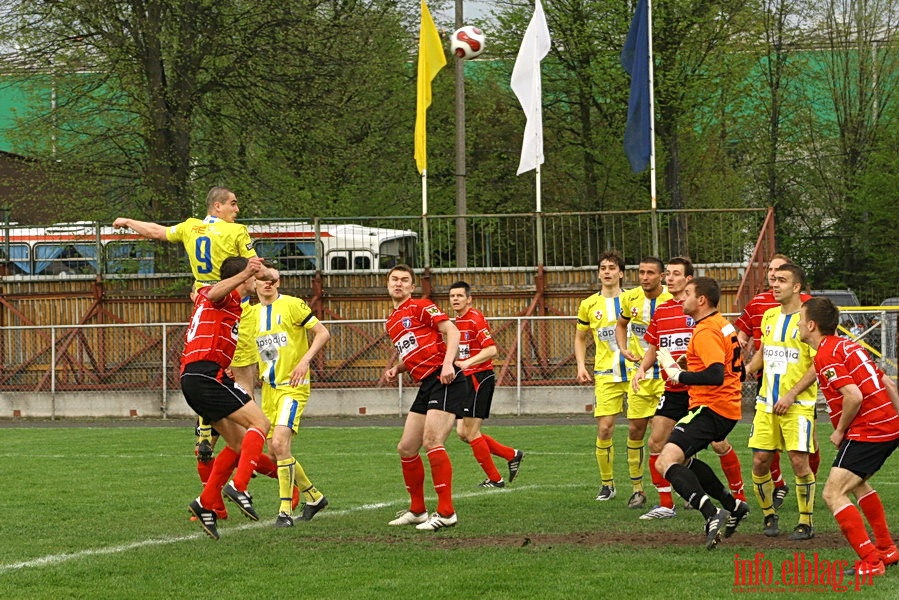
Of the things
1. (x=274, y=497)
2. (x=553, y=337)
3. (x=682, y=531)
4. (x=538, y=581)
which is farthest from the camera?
(x=553, y=337)

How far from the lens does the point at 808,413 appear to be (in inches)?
389

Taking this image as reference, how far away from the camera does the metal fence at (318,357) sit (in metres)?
23.6

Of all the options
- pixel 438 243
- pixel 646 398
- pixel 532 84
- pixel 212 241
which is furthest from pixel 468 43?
pixel 646 398

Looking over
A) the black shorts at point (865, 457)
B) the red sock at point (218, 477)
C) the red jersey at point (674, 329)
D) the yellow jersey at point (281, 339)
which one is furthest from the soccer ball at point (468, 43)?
the black shorts at point (865, 457)

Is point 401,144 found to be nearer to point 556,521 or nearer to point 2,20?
point 2,20

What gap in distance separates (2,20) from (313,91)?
22.0 feet

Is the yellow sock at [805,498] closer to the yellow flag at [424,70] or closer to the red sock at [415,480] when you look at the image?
the red sock at [415,480]

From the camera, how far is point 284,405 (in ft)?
35.9

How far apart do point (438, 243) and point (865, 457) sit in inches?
752

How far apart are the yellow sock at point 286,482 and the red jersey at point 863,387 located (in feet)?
14.3

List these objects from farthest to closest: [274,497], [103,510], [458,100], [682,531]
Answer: [458,100] < [274,497] < [103,510] < [682,531]

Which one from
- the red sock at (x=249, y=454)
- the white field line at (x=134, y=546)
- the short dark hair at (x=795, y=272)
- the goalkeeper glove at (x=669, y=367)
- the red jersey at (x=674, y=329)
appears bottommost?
the white field line at (x=134, y=546)

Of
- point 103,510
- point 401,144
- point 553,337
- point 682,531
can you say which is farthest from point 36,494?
point 401,144

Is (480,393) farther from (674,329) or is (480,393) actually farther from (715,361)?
(715,361)
